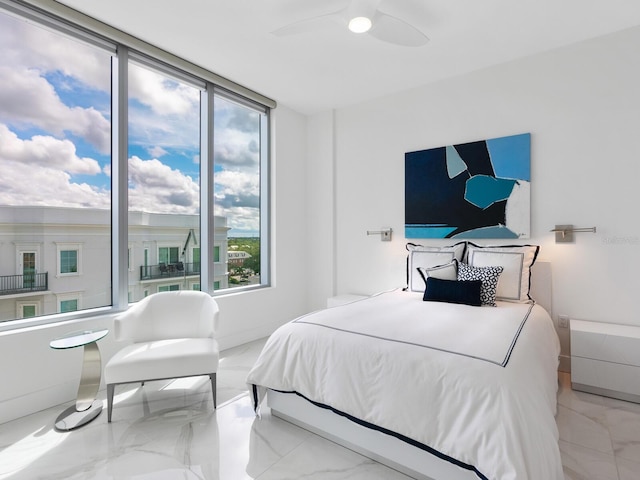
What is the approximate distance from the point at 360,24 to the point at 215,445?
2674 millimetres

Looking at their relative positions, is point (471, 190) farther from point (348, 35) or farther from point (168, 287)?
point (168, 287)

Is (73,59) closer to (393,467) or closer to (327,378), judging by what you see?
(327,378)

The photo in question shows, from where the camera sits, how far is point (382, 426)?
1.66 metres

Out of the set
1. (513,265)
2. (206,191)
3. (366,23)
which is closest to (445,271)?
(513,265)

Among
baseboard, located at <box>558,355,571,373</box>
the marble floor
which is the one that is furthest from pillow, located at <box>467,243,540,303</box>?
the marble floor

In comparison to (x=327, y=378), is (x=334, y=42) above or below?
above

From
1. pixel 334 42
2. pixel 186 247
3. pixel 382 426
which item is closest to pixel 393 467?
pixel 382 426

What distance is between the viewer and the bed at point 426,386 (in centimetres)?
135

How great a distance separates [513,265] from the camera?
113 inches

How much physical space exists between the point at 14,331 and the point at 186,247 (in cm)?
148

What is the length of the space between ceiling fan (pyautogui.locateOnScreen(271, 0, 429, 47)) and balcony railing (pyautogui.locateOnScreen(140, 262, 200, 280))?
228 cm

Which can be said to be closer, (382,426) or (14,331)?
(382,426)

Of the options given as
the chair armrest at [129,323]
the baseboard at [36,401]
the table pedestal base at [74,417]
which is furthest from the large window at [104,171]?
the table pedestal base at [74,417]

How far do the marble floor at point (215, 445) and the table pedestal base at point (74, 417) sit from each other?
0.04 meters
